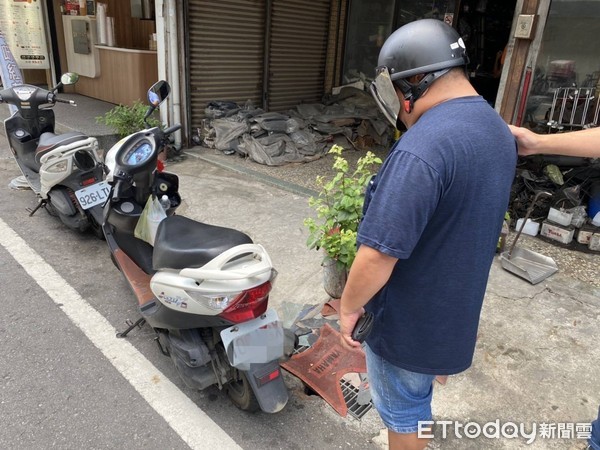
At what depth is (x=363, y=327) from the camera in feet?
5.43

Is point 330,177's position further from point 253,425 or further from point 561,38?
point 253,425

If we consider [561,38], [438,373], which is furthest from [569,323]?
[561,38]

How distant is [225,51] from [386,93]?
21.5ft

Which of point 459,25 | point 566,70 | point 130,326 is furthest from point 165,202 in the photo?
point 459,25

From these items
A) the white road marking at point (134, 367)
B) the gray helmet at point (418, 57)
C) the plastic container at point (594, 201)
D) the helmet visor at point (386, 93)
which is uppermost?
the gray helmet at point (418, 57)

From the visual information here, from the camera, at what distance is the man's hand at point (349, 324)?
1.64m

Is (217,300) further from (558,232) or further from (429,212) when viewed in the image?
(558,232)

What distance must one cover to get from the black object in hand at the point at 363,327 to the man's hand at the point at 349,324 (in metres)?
0.02

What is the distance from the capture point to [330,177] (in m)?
6.32

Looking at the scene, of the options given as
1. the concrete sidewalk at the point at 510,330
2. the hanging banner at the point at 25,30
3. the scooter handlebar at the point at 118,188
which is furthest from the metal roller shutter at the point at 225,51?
the scooter handlebar at the point at 118,188

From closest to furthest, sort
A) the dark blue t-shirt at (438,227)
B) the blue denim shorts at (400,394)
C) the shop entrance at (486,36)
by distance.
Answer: the dark blue t-shirt at (438,227) < the blue denim shorts at (400,394) < the shop entrance at (486,36)

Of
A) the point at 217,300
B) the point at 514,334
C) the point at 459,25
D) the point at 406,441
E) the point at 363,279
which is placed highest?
the point at 459,25

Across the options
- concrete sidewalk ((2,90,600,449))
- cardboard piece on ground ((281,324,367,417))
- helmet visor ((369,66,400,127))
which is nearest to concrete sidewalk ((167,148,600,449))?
concrete sidewalk ((2,90,600,449))

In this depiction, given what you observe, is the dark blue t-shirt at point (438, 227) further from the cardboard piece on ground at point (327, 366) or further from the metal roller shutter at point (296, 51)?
the metal roller shutter at point (296, 51)
